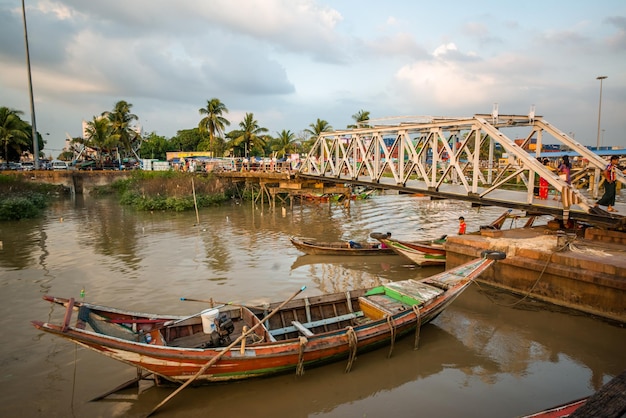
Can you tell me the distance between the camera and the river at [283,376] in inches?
263

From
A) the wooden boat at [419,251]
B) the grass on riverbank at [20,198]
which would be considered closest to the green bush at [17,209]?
the grass on riverbank at [20,198]

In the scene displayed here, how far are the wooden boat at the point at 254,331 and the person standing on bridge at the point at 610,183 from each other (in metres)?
5.64

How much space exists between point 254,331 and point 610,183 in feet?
38.8

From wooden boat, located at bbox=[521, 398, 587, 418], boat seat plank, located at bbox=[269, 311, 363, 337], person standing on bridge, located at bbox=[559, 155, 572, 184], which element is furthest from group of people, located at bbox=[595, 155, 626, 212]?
wooden boat, located at bbox=[521, 398, 587, 418]

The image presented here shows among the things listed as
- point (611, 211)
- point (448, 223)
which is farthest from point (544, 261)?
point (448, 223)

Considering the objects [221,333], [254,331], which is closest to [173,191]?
[254,331]

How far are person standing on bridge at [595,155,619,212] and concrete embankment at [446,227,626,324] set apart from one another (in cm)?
96

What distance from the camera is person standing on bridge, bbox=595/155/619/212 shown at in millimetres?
11234

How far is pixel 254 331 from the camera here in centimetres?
758

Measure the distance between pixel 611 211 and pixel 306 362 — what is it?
35.3 ft

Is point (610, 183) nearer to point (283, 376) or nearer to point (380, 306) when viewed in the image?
point (380, 306)

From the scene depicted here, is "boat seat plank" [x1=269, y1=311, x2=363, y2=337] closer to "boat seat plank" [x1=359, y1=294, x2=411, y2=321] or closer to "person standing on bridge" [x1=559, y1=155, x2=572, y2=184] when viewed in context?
"boat seat plank" [x1=359, y1=294, x2=411, y2=321]

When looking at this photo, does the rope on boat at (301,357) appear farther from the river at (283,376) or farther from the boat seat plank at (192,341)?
the boat seat plank at (192,341)

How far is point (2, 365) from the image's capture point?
25.2 feet
